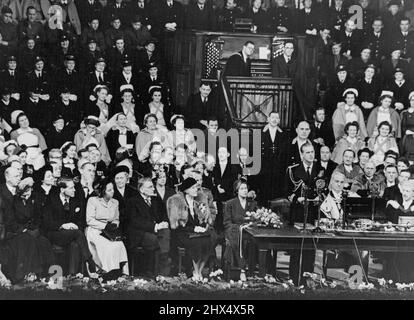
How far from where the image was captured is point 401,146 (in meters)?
8.00

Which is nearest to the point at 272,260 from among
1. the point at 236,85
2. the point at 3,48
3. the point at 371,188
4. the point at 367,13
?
the point at 371,188

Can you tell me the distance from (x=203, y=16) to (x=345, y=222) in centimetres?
278

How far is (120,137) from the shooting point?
7793 mm

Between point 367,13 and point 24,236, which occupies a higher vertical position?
point 367,13

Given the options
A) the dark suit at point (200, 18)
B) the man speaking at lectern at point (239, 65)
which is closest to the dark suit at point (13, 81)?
the dark suit at point (200, 18)

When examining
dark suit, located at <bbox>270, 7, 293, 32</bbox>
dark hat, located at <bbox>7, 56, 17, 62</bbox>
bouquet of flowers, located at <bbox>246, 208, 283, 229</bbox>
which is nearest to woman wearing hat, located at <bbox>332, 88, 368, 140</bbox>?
dark suit, located at <bbox>270, 7, 293, 32</bbox>

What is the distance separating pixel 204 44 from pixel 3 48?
7.29ft

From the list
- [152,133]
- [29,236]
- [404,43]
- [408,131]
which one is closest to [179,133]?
[152,133]

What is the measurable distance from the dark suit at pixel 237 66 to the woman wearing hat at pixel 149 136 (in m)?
0.96

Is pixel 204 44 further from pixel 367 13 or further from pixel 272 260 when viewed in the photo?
pixel 272 260

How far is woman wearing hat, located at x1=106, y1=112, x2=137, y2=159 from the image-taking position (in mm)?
7777

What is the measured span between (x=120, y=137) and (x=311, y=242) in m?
2.39

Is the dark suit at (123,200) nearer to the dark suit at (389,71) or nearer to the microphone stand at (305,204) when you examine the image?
the microphone stand at (305,204)
